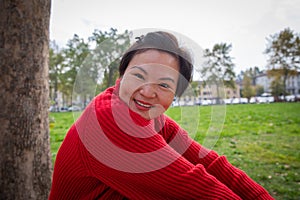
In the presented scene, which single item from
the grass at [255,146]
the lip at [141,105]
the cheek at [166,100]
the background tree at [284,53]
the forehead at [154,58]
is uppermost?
the background tree at [284,53]

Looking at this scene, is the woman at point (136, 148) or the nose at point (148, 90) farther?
the nose at point (148, 90)

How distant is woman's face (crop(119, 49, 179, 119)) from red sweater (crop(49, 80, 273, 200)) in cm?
9

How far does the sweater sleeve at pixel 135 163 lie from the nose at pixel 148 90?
166 mm

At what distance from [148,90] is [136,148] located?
11.8 inches

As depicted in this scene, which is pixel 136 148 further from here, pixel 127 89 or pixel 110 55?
pixel 110 55

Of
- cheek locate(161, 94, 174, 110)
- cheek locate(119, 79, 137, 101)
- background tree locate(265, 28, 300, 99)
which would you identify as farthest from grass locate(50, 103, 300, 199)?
background tree locate(265, 28, 300, 99)

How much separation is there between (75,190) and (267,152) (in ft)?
14.7

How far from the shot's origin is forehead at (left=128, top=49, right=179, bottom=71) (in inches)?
39.6

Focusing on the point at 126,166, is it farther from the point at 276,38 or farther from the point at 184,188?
the point at 276,38

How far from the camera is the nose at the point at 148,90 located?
3.26ft

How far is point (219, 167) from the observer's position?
124cm

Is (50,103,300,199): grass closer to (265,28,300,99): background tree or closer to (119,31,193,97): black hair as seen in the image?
(119,31,193,97): black hair

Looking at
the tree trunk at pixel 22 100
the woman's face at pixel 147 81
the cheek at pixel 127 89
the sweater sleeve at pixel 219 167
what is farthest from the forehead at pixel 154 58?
the tree trunk at pixel 22 100

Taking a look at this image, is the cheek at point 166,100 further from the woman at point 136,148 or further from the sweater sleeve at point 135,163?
the sweater sleeve at point 135,163
